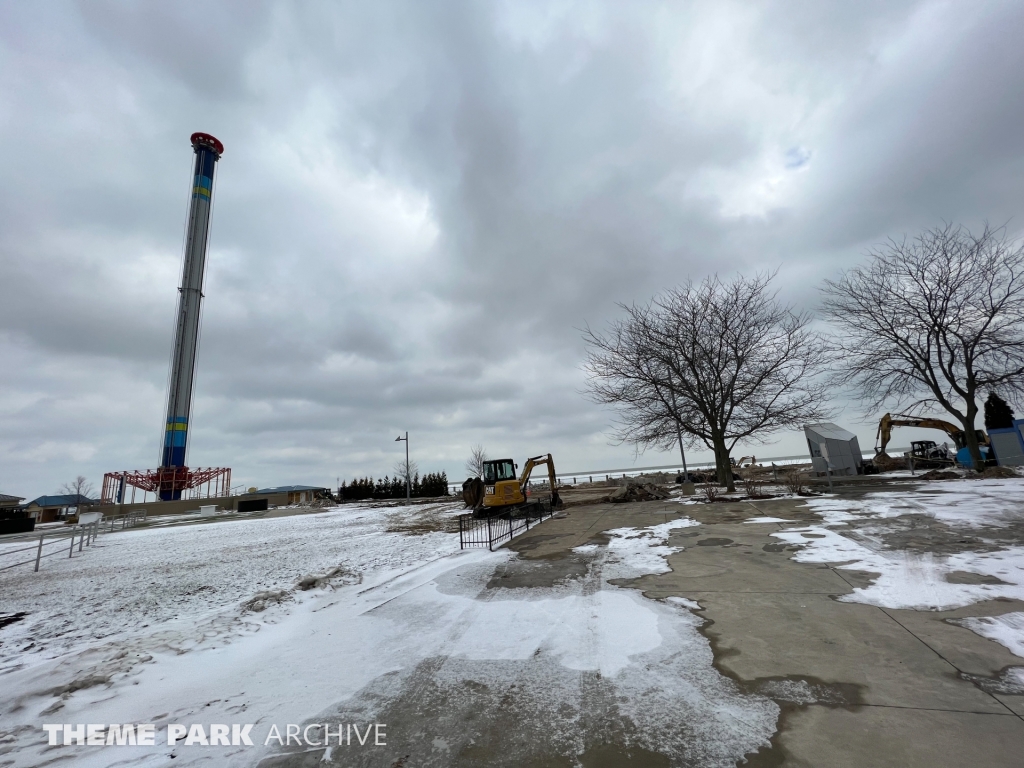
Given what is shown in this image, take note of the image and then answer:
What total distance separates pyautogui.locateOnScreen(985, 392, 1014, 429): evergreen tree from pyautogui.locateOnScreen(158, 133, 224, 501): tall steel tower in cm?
7451

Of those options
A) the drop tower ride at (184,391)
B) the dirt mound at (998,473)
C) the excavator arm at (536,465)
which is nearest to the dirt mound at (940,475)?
the dirt mound at (998,473)

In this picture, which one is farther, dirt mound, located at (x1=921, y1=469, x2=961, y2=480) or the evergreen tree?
Answer: the evergreen tree

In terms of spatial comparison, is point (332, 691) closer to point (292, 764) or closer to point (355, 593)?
point (292, 764)

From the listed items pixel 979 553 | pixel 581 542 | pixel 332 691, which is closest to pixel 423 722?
pixel 332 691

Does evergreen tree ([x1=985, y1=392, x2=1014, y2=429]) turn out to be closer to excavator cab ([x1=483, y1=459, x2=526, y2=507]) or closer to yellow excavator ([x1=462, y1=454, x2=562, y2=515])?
yellow excavator ([x1=462, y1=454, x2=562, y2=515])

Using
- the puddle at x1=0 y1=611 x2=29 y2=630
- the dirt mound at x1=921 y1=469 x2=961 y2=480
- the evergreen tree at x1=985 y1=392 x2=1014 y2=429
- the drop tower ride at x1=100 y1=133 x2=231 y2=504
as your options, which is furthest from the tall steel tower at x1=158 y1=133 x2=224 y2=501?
the evergreen tree at x1=985 y1=392 x2=1014 y2=429

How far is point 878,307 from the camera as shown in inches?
819

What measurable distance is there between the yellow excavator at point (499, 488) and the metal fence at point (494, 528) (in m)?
0.46

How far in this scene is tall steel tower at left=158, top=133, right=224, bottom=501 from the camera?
52.2 meters

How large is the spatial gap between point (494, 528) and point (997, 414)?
107 ft

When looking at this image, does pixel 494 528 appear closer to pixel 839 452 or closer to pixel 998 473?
pixel 998 473

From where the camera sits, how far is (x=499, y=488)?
16.8 metres

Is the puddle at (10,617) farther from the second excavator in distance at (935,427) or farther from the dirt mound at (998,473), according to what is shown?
the second excavator in distance at (935,427)

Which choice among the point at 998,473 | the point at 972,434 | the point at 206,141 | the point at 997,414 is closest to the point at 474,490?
the point at 998,473
